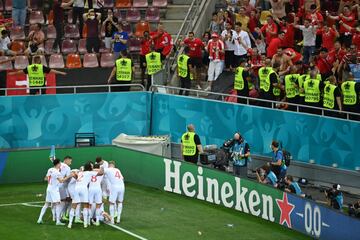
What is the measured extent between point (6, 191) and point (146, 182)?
4.13 metres

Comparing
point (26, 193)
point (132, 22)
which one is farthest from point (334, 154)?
point (132, 22)

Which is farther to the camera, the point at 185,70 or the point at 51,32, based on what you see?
the point at 51,32

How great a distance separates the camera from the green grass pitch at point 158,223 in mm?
30500

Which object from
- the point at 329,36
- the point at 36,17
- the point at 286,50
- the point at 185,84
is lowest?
the point at 185,84

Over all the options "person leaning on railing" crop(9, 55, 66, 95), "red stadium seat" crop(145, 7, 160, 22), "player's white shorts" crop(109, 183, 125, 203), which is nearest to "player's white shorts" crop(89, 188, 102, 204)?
"player's white shorts" crop(109, 183, 125, 203)

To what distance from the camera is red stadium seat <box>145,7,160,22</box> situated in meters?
43.3

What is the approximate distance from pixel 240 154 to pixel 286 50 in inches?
180

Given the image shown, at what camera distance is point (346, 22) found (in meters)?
38.2

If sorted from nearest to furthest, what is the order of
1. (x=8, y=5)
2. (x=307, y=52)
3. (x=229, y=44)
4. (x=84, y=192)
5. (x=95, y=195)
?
(x=84, y=192) → (x=95, y=195) → (x=307, y=52) → (x=229, y=44) → (x=8, y=5)

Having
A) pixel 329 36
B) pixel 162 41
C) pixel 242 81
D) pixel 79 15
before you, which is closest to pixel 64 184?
pixel 242 81

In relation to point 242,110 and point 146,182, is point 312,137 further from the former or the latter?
point 146,182

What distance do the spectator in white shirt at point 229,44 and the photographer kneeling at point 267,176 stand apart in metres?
7.38

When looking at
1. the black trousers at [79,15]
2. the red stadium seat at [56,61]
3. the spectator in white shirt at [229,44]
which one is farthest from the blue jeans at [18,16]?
the spectator in white shirt at [229,44]

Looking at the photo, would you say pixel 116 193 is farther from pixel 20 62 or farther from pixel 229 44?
pixel 20 62
